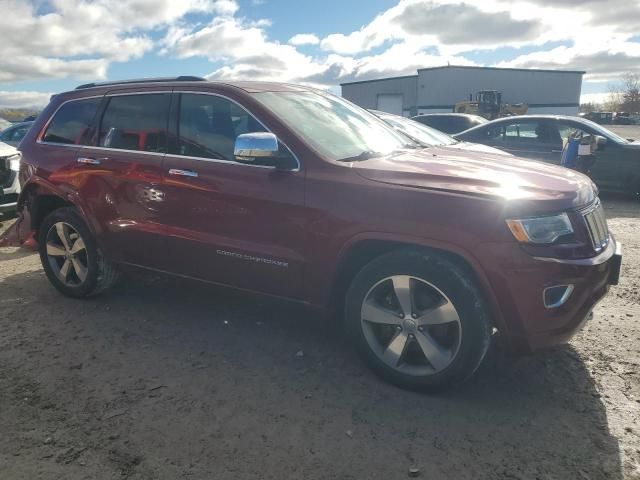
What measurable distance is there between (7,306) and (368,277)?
11.2ft

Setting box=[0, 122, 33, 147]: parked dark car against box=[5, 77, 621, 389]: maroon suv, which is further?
box=[0, 122, 33, 147]: parked dark car

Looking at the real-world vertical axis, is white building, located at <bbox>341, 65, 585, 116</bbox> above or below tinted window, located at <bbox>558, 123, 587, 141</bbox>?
above

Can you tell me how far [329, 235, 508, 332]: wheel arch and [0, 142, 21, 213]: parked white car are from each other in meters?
5.67

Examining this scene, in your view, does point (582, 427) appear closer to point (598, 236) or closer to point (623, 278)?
point (598, 236)

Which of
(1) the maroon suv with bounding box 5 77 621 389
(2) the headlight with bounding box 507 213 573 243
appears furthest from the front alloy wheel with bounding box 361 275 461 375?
(2) the headlight with bounding box 507 213 573 243

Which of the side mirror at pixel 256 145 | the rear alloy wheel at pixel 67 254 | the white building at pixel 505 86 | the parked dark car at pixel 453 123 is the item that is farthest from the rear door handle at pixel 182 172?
the white building at pixel 505 86

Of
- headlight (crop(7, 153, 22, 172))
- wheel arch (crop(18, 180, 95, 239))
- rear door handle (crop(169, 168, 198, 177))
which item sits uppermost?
rear door handle (crop(169, 168, 198, 177))

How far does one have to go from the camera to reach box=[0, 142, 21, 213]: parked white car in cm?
696

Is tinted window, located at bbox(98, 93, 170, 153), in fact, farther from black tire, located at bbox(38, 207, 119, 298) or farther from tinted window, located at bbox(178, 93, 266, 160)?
black tire, located at bbox(38, 207, 119, 298)

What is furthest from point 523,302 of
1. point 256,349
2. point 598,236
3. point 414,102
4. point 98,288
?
point 414,102

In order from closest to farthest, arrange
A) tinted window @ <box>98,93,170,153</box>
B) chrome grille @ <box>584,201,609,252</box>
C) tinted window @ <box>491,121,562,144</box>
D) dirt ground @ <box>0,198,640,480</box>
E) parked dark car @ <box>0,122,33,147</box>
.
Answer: dirt ground @ <box>0,198,640,480</box> → chrome grille @ <box>584,201,609,252</box> → tinted window @ <box>98,93,170,153</box> → tinted window @ <box>491,121,562,144</box> → parked dark car @ <box>0,122,33,147</box>

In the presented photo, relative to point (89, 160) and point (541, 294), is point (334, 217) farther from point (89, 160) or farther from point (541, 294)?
point (89, 160)

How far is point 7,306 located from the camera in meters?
4.57

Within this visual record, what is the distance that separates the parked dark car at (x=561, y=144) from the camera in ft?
29.6
